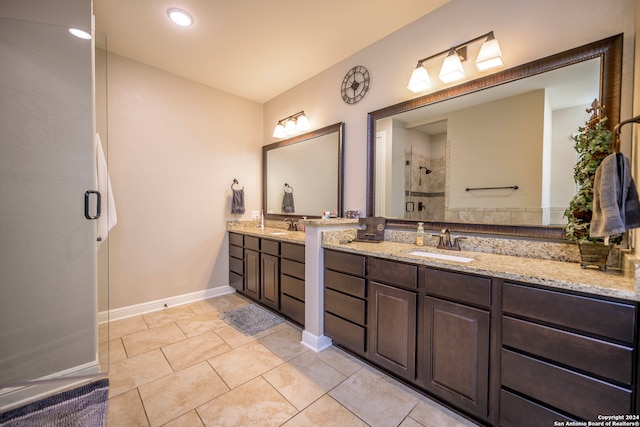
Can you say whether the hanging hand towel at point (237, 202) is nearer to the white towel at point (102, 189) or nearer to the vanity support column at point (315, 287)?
the white towel at point (102, 189)

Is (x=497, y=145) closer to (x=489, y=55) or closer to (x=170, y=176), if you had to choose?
(x=489, y=55)

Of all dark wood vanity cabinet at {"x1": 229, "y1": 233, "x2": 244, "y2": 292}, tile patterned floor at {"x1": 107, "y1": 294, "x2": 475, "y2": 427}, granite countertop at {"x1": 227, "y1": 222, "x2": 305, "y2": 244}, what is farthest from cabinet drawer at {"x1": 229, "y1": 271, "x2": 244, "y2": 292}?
tile patterned floor at {"x1": 107, "y1": 294, "x2": 475, "y2": 427}

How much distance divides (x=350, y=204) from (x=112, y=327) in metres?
2.68

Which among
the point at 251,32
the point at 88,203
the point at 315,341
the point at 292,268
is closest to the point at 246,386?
the point at 315,341

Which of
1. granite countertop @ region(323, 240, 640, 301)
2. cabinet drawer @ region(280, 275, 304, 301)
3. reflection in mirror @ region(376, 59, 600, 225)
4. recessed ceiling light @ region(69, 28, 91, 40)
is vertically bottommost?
cabinet drawer @ region(280, 275, 304, 301)

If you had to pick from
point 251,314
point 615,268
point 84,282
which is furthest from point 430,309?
point 84,282

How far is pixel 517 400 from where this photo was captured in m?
1.22

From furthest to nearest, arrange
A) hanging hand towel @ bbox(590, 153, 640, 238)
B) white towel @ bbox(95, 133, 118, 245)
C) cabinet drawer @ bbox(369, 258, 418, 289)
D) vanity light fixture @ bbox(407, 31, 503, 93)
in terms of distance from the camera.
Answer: white towel @ bbox(95, 133, 118, 245)
vanity light fixture @ bbox(407, 31, 503, 93)
cabinet drawer @ bbox(369, 258, 418, 289)
hanging hand towel @ bbox(590, 153, 640, 238)

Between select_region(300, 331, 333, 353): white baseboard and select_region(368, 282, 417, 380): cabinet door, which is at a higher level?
select_region(368, 282, 417, 380): cabinet door

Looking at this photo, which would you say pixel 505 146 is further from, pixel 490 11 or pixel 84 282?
pixel 84 282

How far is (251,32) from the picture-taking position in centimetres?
229

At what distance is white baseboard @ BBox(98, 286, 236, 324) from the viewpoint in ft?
8.95

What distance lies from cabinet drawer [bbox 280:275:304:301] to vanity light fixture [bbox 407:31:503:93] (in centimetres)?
196

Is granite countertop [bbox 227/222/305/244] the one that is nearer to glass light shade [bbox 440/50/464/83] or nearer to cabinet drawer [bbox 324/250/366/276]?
cabinet drawer [bbox 324/250/366/276]
